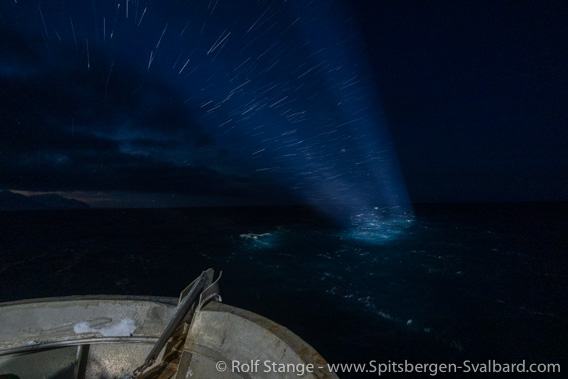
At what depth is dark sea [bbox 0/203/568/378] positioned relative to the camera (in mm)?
10805

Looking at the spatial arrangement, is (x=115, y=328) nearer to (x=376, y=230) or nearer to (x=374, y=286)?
(x=374, y=286)

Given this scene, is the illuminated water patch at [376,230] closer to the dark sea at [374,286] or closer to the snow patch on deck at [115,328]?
→ the dark sea at [374,286]

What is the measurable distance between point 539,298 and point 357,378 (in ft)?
48.9

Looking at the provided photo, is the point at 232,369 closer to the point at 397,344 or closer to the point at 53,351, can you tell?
the point at 53,351

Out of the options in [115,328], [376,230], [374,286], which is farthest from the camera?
[376,230]

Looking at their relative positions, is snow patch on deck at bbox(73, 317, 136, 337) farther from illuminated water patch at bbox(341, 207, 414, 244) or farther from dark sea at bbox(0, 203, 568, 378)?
illuminated water patch at bbox(341, 207, 414, 244)

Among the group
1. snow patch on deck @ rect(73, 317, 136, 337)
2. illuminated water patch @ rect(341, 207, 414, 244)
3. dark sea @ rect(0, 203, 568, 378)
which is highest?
illuminated water patch @ rect(341, 207, 414, 244)

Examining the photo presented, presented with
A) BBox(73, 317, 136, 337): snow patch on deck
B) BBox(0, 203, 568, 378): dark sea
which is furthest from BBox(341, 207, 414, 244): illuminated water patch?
BBox(73, 317, 136, 337): snow patch on deck

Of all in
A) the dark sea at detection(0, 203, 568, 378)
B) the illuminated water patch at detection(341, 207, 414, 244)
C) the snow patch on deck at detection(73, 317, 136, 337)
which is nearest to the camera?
the snow patch on deck at detection(73, 317, 136, 337)

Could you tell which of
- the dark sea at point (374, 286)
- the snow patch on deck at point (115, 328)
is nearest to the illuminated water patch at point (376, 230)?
the dark sea at point (374, 286)

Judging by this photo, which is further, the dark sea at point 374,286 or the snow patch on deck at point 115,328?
the dark sea at point 374,286

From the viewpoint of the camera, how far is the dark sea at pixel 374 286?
10.8 m

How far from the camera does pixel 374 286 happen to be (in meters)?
18.0

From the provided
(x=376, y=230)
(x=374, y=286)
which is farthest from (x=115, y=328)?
(x=376, y=230)
